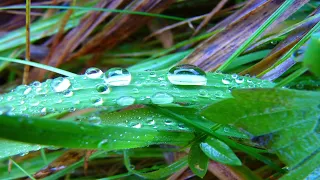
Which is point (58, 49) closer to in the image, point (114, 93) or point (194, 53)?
point (194, 53)

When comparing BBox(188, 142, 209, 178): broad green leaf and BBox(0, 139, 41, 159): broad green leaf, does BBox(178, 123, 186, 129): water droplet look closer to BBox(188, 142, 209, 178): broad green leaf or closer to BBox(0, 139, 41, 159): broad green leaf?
BBox(188, 142, 209, 178): broad green leaf

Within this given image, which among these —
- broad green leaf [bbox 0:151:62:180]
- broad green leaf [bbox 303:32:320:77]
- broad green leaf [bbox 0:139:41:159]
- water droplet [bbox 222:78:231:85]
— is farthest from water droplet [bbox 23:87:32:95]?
broad green leaf [bbox 303:32:320:77]

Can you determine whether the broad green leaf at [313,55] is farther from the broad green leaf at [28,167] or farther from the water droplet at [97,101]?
the broad green leaf at [28,167]

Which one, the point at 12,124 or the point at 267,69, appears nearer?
the point at 12,124

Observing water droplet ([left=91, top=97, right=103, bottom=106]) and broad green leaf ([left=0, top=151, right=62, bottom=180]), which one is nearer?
water droplet ([left=91, top=97, right=103, bottom=106])

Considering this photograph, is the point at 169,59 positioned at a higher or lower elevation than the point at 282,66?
higher

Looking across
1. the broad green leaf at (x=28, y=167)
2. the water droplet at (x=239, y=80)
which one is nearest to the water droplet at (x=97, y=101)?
the water droplet at (x=239, y=80)

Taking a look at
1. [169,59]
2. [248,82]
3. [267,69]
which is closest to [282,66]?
[267,69]
